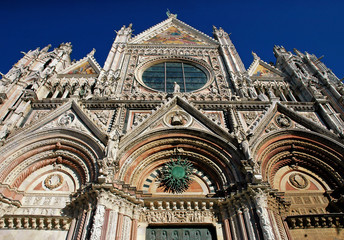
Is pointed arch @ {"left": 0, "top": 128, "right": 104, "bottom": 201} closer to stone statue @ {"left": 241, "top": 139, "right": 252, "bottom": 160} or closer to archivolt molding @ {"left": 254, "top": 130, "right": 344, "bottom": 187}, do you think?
stone statue @ {"left": 241, "top": 139, "right": 252, "bottom": 160}

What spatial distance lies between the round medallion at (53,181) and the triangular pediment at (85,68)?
6537 millimetres

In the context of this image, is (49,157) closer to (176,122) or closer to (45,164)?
(45,164)

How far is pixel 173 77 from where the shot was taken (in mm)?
14086

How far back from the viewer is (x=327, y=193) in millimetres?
7992

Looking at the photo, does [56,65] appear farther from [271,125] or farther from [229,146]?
[271,125]

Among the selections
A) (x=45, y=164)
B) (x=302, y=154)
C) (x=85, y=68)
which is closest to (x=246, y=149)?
(x=302, y=154)

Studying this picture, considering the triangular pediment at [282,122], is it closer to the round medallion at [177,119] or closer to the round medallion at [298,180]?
the round medallion at [298,180]

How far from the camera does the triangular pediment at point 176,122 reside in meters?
8.82

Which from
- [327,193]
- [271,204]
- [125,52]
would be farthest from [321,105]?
[125,52]

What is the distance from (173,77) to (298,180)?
8.23 meters

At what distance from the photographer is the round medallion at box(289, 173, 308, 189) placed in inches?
326

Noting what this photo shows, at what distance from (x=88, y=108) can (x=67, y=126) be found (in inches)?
55.6

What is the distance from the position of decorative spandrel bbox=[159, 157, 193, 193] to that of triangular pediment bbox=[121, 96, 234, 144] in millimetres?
1269

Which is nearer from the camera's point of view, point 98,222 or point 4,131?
point 98,222
